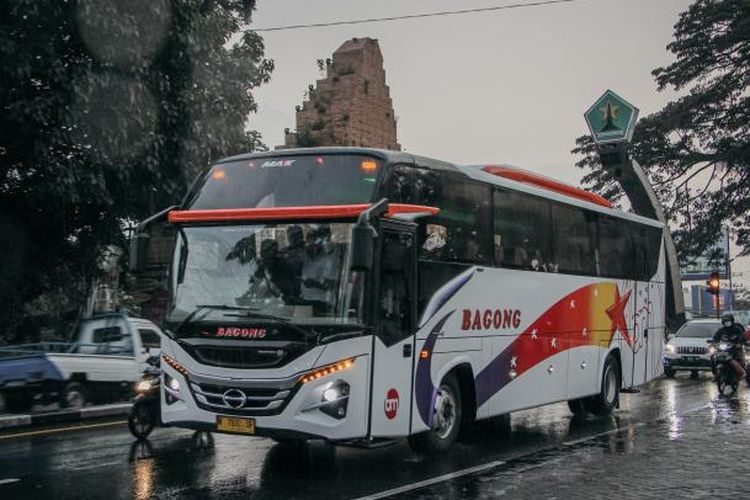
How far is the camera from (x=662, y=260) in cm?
1706

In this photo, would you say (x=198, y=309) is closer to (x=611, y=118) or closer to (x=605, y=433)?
(x=605, y=433)

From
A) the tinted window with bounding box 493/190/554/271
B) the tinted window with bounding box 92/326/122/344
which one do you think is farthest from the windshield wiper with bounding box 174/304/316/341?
the tinted window with bounding box 92/326/122/344

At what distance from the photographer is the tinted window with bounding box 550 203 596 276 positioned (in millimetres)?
12258

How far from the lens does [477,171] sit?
10602 mm

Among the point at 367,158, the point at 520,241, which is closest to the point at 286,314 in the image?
the point at 367,158

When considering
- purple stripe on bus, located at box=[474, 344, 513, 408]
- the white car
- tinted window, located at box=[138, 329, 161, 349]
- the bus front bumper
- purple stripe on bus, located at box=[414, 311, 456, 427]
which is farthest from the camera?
the white car

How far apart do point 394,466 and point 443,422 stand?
3.20ft

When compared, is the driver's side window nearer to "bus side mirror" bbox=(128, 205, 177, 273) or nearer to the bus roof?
the bus roof

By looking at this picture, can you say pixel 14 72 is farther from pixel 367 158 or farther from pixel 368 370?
pixel 368 370

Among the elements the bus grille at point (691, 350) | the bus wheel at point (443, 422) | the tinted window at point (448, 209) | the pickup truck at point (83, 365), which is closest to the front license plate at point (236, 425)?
the bus wheel at point (443, 422)

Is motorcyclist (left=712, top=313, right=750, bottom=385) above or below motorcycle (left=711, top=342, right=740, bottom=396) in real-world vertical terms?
above

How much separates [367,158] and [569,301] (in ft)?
16.6

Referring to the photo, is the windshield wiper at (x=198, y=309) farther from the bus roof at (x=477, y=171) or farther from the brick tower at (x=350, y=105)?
the brick tower at (x=350, y=105)

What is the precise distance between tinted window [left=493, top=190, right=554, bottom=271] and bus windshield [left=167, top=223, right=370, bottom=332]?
305cm
